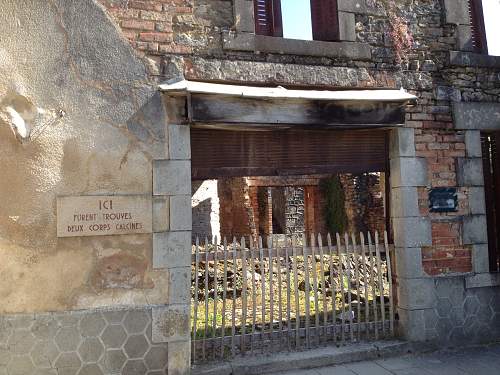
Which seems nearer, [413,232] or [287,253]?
[287,253]

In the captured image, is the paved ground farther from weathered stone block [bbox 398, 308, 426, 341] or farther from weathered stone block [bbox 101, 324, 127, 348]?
weathered stone block [bbox 101, 324, 127, 348]

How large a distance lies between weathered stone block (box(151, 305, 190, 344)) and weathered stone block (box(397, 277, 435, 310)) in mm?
2464

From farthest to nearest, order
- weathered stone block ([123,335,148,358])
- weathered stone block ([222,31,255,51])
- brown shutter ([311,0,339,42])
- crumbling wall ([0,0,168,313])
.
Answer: brown shutter ([311,0,339,42]), weathered stone block ([222,31,255,51]), weathered stone block ([123,335,148,358]), crumbling wall ([0,0,168,313])

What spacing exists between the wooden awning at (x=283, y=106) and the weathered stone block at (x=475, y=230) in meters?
1.49

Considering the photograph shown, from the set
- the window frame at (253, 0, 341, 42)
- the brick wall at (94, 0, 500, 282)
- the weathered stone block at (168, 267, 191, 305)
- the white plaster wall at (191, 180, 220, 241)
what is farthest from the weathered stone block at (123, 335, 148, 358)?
the white plaster wall at (191, 180, 220, 241)

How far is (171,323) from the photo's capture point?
382cm

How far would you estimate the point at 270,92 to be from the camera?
4.09 meters

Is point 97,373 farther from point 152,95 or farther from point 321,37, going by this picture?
point 321,37

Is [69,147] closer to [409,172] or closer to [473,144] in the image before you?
[409,172]

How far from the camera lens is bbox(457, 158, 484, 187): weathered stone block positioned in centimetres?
483

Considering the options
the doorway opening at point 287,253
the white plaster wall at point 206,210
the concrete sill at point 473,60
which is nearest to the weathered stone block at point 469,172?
the doorway opening at point 287,253

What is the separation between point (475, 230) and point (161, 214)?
12.1ft

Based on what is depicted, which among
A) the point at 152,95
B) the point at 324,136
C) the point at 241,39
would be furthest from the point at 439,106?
the point at 152,95

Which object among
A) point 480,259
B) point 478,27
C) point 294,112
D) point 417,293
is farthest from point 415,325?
point 478,27
